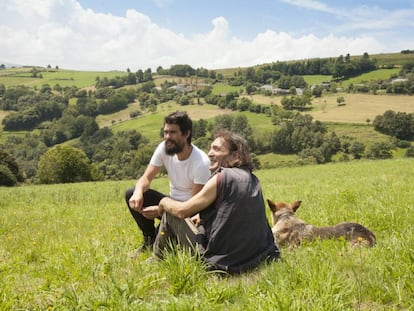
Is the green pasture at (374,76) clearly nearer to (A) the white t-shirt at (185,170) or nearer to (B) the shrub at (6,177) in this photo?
(B) the shrub at (6,177)

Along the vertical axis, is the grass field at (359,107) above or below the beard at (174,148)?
below

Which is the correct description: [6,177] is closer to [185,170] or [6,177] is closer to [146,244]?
[146,244]

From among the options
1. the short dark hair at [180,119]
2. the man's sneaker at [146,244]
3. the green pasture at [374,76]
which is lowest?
the green pasture at [374,76]

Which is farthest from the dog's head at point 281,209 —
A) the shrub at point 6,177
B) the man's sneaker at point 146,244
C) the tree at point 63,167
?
the shrub at point 6,177

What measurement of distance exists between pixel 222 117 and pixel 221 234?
113m

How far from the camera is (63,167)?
59094 millimetres

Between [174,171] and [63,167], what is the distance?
2291 inches

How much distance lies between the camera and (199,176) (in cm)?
545

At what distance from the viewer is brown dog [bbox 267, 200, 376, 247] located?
16.1 ft

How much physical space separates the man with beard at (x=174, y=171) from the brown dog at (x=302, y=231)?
1.19 m

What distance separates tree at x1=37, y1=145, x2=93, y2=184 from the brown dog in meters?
58.7

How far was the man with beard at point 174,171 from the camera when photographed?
17.9 feet

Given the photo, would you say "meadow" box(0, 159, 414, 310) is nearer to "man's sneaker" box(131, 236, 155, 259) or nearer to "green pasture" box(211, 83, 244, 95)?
"man's sneaker" box(131, 236, 155, 259)

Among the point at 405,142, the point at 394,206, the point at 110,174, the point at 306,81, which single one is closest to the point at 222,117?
the point at 110,174
